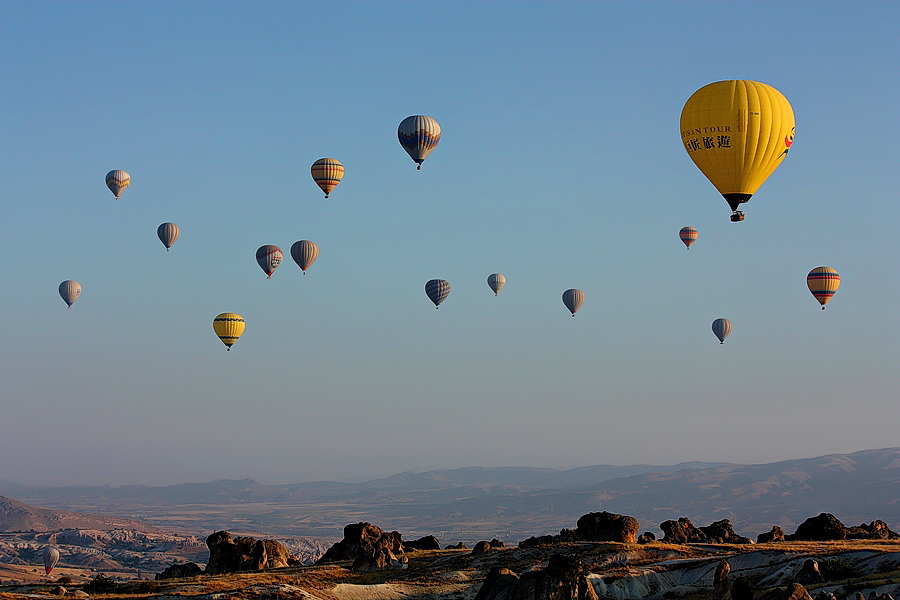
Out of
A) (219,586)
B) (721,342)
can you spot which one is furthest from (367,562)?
(721,342)

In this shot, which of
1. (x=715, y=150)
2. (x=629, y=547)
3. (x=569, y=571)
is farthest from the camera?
(x=629, y=547)

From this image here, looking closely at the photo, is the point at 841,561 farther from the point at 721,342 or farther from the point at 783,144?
the point at 721,342

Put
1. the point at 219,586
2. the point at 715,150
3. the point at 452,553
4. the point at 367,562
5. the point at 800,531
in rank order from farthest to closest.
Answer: the point at 800,531, the point at 452,553, the point at 367,562, the point at 715,150, the point at 219,586

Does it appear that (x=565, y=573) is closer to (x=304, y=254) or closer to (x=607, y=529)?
(x=607, y=529)

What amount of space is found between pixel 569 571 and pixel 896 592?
19.4 metres

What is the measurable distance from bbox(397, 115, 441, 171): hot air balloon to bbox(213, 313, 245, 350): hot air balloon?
33.2 m

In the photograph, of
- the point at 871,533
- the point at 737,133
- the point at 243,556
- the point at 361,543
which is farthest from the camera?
the point at 871,533

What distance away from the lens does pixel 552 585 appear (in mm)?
68188

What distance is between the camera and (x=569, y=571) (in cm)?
A: 6950

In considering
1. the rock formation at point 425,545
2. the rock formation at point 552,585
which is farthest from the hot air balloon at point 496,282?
the rock formation at point 552,585

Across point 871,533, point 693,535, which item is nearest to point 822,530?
point 871,533

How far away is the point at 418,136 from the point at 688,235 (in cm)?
4842

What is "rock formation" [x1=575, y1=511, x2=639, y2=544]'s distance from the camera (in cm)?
10081

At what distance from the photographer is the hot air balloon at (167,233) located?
15500 centimetres
